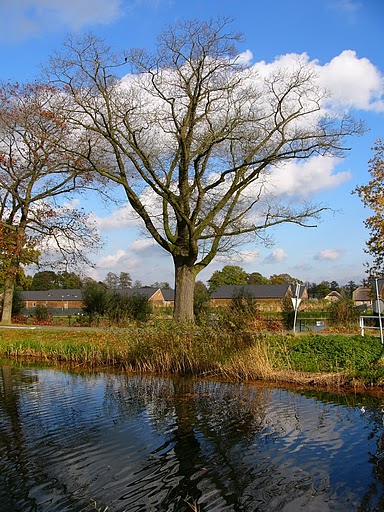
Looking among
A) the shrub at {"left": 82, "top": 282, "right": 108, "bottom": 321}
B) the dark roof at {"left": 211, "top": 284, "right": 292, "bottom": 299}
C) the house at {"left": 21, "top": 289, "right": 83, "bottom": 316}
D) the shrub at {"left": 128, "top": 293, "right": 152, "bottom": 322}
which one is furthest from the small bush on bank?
the house at {"left": 21, "top": 289, "right": 83, "bottom": 316}

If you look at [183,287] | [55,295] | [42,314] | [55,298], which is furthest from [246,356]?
[55,295]

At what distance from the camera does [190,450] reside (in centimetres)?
724

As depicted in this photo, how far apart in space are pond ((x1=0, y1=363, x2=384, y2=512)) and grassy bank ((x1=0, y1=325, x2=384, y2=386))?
1049mm

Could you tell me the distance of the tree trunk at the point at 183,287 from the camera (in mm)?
22234

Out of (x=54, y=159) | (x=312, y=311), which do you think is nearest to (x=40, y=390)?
(x=54, y=159)

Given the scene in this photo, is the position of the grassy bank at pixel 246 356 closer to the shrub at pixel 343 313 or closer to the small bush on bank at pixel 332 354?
the small bush on bank at pixel 332 354

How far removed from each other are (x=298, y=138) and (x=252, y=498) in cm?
1852

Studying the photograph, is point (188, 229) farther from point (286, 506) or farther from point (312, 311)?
point (312, 311)

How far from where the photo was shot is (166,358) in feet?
45.9

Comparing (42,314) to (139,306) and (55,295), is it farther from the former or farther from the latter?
(55,295)

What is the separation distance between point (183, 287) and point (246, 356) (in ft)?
31.2

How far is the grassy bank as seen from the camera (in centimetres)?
1238

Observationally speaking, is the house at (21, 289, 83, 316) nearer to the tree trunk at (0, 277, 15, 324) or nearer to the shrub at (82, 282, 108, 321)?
the tree trunk at (0, 277, 15, 324)

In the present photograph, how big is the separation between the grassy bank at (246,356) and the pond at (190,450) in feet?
3.44
